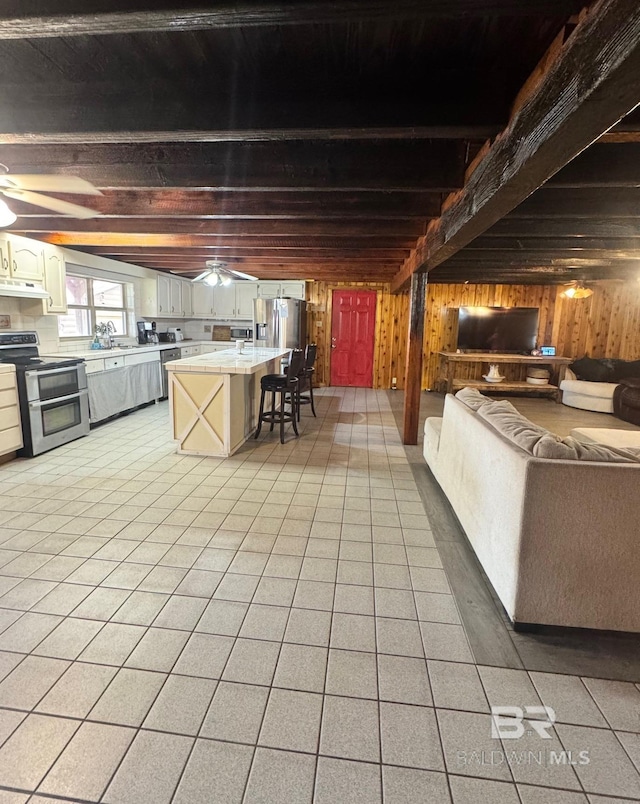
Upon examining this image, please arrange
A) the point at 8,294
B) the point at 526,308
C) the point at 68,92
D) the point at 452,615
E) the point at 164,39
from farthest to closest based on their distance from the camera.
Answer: the point at 526,308 → the point at 8,294 → the point at 452,615 → the point at 68,92 → the point at 164,39

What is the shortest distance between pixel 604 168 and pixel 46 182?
2982 millimetres

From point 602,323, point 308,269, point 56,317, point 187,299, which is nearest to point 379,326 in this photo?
point 308,269

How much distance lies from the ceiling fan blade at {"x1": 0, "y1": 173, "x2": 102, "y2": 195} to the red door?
6.58 m

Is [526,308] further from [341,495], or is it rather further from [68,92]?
[68,92]

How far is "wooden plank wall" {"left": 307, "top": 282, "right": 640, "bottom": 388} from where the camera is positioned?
760cm

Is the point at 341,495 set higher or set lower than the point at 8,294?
lower


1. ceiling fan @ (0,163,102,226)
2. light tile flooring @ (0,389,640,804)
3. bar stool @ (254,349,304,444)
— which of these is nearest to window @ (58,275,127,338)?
bar stool @ (254,349,304,444)

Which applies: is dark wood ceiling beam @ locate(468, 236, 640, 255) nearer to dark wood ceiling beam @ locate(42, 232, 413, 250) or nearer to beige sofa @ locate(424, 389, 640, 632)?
dark wood ceiling beam @ locate(42, 232, 413, 250)

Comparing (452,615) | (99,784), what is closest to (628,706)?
(452,615)

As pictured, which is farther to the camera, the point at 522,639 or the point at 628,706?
the point at 522,639

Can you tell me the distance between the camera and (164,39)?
1508 mm

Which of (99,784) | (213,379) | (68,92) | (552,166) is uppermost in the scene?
(68,92)

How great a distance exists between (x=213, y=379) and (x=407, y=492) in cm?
205

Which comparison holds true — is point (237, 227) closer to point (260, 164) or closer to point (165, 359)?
point (260, 164)
